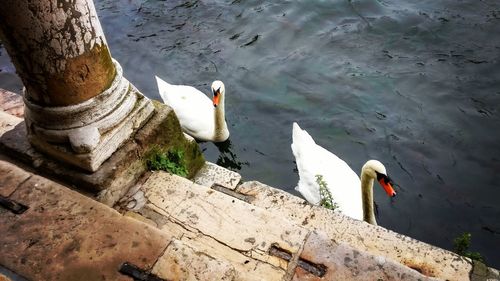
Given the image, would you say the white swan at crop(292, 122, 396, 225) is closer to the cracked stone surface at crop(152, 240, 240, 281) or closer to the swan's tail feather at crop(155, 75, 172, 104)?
the swan's tail feather at crop(155, 75, 172, 104)

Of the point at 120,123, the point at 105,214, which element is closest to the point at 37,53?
the point at 120,123

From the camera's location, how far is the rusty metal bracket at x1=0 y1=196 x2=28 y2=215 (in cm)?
241

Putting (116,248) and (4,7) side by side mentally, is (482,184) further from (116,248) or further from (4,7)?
(4,7)

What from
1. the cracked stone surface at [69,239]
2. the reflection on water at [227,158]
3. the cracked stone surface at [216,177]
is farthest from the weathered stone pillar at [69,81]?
the reflection on water at [227,158]

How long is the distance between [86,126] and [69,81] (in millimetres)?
318

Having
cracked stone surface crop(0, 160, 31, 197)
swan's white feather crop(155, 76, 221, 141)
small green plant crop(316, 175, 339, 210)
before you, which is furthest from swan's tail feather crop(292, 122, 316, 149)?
cracked stone surface crop(0, 160, 31, 197)

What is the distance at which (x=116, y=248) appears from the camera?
225cm

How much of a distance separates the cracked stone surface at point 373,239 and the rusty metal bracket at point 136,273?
1.26 meters

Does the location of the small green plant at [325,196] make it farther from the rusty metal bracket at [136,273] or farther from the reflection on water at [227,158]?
the rusty metal bracket at [136,273]

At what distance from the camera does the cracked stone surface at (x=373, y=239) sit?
9.75 feet

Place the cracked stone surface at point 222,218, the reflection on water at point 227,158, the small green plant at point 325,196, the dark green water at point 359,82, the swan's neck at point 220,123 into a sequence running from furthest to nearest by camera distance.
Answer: the reflection on water at point 227,158
the swan's neck at point 220,123
the dark green water at point 359,82
the small green plant at point 325,196
the cracked stone surface at point 222,218

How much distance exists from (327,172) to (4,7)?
3770mm

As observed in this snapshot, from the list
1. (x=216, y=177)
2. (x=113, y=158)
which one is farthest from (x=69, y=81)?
(x=216, y=177)

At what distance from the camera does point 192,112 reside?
6.41 meters
